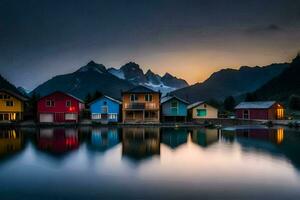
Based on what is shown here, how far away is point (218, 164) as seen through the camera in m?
21.9

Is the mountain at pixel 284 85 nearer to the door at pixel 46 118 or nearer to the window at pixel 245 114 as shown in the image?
the window at pixel 245 114

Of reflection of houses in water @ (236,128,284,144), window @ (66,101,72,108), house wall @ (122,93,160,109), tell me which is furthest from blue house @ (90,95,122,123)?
reflection of houses in water @ (236,128,284,144)

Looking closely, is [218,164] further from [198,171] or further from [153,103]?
[153,103]

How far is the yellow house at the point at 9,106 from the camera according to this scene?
193 feet

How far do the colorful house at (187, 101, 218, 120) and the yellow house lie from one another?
32.4 m

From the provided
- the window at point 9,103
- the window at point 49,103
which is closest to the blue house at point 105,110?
the window at point 49,103

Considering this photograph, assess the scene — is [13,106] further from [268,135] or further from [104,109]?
[268,135]

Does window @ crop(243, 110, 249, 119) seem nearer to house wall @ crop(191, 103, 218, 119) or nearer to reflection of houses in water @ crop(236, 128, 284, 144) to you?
house wall @ crop(191, 103, 218, 119)

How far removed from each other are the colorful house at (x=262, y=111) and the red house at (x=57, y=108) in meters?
32.1

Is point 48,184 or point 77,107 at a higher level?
point 77,107

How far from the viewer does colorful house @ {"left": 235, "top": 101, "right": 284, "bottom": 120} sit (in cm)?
5991

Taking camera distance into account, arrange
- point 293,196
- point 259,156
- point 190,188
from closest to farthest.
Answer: point 293,196 < point 190,188 < point 259,156

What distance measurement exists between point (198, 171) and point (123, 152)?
873 centimetres

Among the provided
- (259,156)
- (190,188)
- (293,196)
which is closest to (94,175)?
(190,188)
